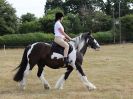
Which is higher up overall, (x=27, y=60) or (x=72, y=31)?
(x=27, y=60)

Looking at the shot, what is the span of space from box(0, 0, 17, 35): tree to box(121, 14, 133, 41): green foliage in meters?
19.0

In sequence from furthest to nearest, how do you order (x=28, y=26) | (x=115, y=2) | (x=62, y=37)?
1. (x=115, y=2)
2. (x=28, y=26)
3. (x=62, y=37)

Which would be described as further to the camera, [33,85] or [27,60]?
[33,85]

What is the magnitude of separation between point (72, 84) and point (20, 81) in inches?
87.0

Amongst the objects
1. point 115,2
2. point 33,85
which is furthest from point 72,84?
point 115,2

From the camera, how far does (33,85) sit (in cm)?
1542

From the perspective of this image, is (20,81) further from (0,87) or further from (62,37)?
(62,37)

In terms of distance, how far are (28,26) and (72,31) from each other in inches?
308

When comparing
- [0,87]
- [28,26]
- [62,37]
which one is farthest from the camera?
[28,26]

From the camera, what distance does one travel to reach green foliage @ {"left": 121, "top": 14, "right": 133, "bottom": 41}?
72000 millimetres

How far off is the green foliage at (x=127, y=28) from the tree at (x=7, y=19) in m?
19.0

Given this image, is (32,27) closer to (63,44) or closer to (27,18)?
(27,18)

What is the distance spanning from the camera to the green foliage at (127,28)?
72.0 m

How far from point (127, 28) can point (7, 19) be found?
2112 centimetres
